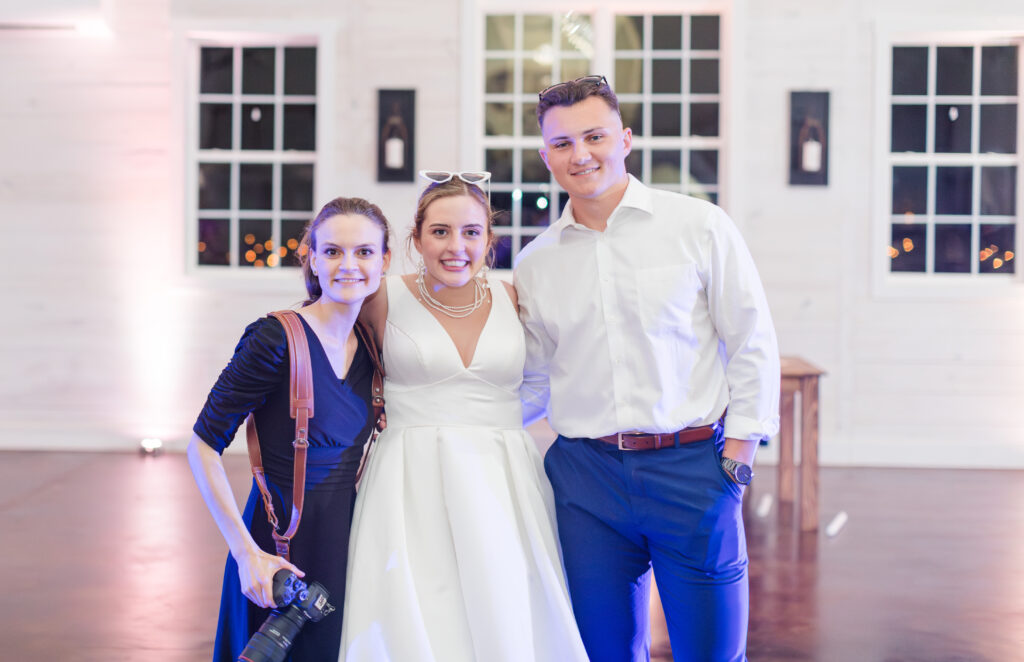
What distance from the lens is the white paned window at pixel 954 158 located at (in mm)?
5734

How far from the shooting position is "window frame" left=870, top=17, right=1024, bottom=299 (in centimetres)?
556

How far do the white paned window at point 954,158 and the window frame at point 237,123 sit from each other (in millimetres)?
3815

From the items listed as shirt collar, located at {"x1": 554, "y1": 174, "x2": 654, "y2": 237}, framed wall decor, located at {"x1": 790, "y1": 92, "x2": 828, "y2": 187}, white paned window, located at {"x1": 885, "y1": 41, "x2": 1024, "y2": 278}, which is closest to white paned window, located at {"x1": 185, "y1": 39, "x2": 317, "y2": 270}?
framed wall decor, located at {"x1": 790, "y1": 92, "x2": 828, "y2": 187}

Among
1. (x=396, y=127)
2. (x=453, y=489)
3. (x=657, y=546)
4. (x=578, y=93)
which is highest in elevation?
(x=396, y=127)

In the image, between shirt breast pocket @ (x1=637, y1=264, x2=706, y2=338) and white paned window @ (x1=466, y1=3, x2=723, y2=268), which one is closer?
shirt breast pocket @ (x1=637, y1=264, x2=706, y2=338)

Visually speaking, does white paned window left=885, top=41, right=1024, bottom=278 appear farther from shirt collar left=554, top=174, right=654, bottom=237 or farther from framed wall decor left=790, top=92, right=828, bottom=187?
shirt collar left=554, top=174, right=654, bottom=237

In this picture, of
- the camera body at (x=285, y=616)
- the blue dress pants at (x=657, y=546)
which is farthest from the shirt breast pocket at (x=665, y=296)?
the camera body at (x=285, y=616)

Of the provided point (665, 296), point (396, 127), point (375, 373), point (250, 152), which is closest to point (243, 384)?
point (375, 373)

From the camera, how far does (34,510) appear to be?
167 inches

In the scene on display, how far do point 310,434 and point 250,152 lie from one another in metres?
4.78

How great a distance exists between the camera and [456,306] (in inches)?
74.6

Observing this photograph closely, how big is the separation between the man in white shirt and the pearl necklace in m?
0.19

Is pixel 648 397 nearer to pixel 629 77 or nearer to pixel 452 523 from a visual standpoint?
pixel 452 523

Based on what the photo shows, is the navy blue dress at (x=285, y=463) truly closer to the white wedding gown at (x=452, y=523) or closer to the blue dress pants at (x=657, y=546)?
the white wedding gown at (x=452, y=523)
